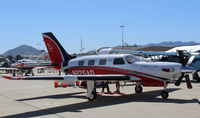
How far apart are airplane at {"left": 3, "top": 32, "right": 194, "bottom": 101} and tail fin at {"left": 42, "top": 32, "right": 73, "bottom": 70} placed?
2.76ft

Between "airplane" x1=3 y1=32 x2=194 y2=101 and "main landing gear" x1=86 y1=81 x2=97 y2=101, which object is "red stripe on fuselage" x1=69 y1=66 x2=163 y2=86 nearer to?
"airplane" x1=3 y1=32 x2=194 y2=101

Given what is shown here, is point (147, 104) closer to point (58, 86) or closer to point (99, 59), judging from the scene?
point (99, 59)

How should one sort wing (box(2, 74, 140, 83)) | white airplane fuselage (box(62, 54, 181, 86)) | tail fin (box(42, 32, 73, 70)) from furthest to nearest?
tail fin (box(42, 32, 73, 70)), white airplane fuselage (box(62, 54, 181, 86)), wing (box(2, 74, 140, 83))

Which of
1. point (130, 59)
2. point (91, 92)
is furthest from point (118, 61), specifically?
point (91, 92)

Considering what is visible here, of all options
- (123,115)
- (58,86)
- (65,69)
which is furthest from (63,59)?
(123,115)

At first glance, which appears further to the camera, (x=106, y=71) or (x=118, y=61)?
(x=106, y=71)

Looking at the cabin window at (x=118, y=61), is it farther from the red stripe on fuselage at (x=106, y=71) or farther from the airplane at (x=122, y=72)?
the red stripe on fuselage at (x=106, y=71)

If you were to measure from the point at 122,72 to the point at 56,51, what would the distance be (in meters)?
6.10

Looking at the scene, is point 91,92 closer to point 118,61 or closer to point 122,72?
point 122,72

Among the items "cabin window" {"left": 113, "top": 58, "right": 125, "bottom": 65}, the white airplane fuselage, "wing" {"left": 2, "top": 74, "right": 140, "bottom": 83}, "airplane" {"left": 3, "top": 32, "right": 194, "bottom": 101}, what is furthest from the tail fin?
"wing" {"left": 2, "top": 74, "right": 140, "bottom": 83}

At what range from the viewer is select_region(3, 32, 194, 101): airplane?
42.6ft

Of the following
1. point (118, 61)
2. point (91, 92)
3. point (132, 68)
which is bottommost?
point (91, 92)

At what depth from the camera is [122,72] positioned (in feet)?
47.8

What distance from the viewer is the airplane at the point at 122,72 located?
42.6 feet
